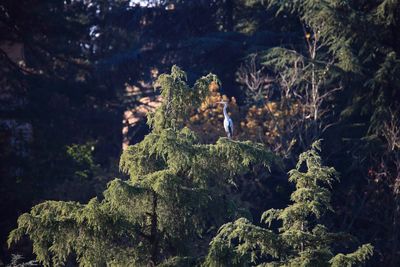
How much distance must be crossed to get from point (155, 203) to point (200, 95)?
5.20ft

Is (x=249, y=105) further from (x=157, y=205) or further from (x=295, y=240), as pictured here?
(x=295, y=240)

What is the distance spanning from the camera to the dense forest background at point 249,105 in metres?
17.1

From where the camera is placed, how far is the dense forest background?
17.1 m

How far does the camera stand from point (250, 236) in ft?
27.9

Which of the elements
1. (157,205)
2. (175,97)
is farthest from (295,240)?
(175,97)

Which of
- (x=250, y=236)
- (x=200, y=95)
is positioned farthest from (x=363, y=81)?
(x=250, y=236)

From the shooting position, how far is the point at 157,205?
948 centimetres

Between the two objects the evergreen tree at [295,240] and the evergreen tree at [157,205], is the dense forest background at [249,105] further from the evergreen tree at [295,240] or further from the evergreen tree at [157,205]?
the evergreen tree at [295,240]

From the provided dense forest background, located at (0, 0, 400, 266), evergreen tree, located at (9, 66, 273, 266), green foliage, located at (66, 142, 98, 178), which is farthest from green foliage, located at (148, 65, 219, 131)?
green foliage, located at (66, 142, 98, 178)

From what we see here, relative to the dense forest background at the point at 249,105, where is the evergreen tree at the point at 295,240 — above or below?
below

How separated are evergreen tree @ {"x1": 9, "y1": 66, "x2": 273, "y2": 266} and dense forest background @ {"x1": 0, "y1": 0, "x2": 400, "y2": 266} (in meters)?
5.17

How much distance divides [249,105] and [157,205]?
32.2 feet

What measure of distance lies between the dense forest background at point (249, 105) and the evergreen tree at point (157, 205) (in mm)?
5174

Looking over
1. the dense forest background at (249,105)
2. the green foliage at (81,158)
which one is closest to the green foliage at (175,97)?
the dense forest background at (249,105)
